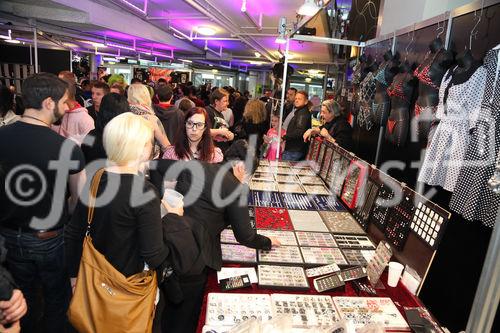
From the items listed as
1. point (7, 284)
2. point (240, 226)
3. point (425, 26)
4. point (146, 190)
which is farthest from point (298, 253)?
point (425, 26)

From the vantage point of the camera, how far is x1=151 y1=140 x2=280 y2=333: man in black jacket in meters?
1.67

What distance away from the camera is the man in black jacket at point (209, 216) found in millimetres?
1674

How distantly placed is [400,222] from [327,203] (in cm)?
94

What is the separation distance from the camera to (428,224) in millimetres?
1563

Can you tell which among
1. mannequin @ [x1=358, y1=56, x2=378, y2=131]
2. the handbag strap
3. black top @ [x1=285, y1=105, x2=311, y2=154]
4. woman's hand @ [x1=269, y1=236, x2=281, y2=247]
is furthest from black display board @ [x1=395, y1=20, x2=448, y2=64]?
the handbag strap

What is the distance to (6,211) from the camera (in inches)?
72.5

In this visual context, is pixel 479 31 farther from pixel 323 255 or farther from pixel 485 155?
pixel 323 255

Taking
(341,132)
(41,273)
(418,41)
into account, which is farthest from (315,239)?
(341,132)

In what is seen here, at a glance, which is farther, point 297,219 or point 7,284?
point 297,219

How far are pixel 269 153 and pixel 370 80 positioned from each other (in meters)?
1.48

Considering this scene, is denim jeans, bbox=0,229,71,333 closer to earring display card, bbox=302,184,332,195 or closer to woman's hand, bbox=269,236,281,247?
woman's hand, bbox=269,236,281,247

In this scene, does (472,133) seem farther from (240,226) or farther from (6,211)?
(6,211)

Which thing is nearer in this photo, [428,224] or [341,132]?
[428,224]

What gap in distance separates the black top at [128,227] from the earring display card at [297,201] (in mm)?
1314
